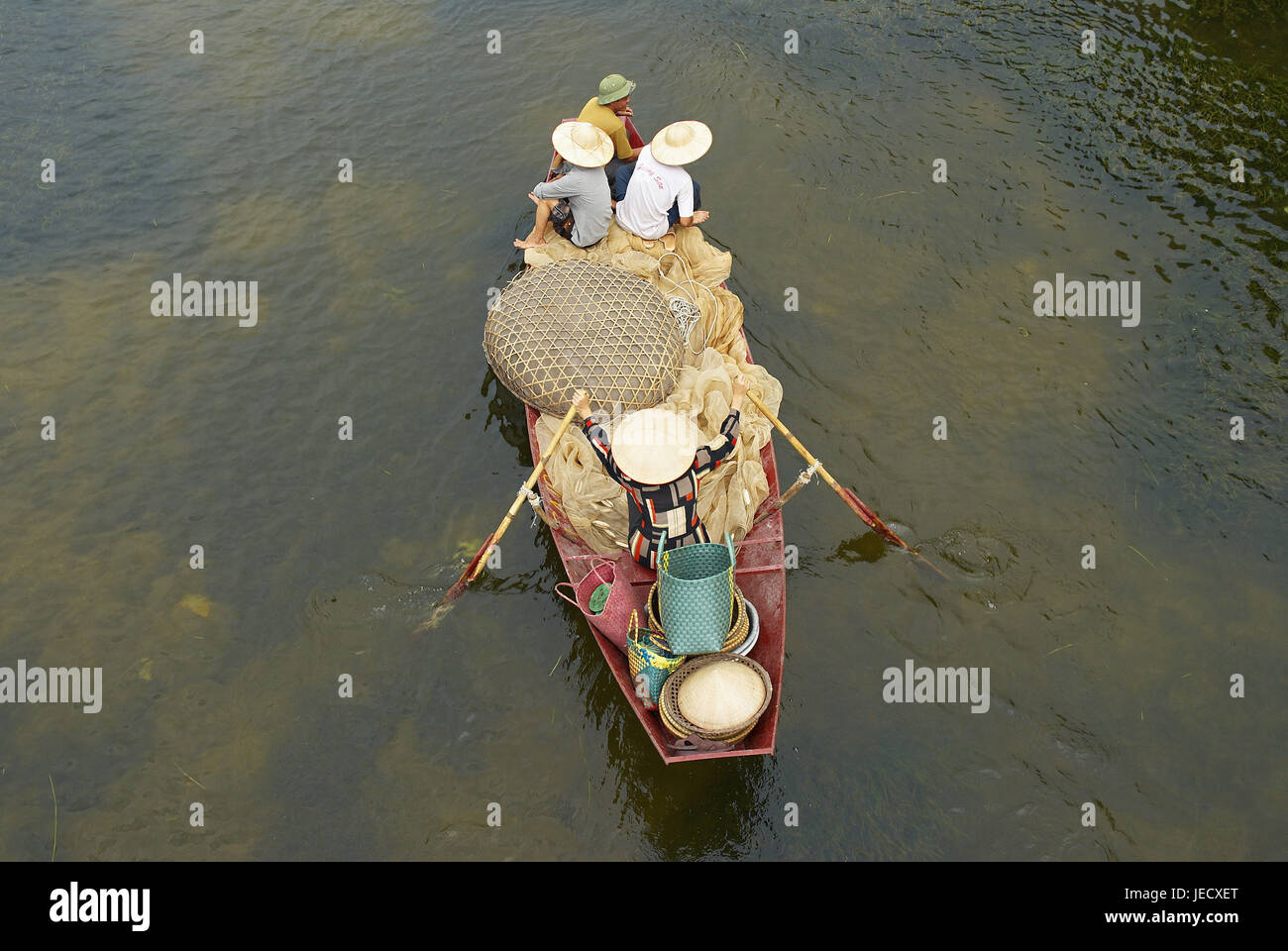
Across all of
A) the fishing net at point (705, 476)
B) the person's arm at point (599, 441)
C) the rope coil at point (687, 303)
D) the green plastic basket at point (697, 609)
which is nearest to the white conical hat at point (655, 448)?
the person's arm at point (599, 441)

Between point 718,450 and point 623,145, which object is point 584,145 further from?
point 718,450

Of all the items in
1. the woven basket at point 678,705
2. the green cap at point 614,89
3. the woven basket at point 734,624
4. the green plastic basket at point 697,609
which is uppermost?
the green cap at point 614,89

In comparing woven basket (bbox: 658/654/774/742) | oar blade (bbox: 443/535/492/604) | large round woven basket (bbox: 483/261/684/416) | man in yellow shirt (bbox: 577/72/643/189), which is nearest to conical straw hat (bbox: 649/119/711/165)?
man in yellow shirt (bbox: 577/72/643/189)

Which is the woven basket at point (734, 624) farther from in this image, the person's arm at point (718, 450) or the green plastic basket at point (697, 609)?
the person's arm at point (718, 450)

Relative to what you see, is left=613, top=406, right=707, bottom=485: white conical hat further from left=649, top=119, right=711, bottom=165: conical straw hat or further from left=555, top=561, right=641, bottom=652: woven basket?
left=649, top=119, right=711, bottom=165: conical straw hat
